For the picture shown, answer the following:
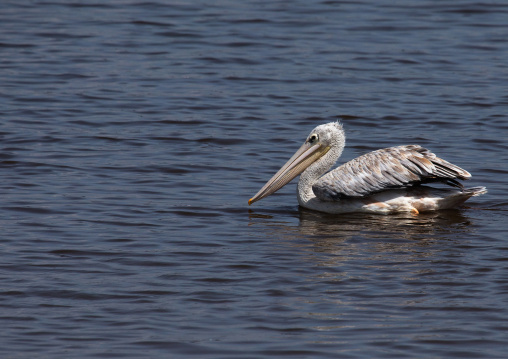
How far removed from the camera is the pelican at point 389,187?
7344 millimetres

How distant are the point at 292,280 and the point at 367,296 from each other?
0.52 m

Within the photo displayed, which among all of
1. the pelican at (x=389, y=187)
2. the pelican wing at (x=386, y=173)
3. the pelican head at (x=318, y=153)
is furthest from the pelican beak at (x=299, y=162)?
the pelican wing at (x=386, y=173)

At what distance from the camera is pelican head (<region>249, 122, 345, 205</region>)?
7.96m

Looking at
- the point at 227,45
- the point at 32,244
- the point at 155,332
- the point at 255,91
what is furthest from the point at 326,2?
the point at 155,332

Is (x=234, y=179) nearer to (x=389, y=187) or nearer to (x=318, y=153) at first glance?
(x=318, y=153)

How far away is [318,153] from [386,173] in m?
0.80

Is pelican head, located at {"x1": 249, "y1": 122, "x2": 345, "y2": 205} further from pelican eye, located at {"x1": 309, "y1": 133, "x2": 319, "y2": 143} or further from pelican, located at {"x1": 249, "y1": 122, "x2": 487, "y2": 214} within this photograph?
pelican, located at {"x1": 249, "y1": 122, "x2": 487, "y2": 214}

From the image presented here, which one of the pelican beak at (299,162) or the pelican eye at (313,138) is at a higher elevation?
the pelican eye at (313,138)

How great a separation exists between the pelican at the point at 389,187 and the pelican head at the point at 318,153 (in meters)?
0.21

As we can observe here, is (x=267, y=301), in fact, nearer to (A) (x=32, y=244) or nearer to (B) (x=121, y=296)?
(B) (x=121, y=296)

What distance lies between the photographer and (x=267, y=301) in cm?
546

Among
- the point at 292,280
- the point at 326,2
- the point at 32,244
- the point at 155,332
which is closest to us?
the point at 155,332

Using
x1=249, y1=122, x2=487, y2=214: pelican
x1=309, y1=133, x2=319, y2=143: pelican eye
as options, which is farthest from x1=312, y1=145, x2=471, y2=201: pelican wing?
x1=309, y1=133, x2=319, y2=143: pelican eye

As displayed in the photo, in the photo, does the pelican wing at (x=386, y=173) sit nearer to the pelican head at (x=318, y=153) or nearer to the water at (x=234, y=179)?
the water at (x=234, y=179)
